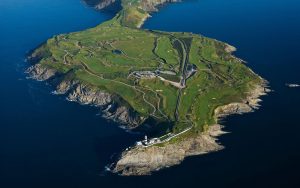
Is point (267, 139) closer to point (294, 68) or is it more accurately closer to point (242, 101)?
point (242, 101)

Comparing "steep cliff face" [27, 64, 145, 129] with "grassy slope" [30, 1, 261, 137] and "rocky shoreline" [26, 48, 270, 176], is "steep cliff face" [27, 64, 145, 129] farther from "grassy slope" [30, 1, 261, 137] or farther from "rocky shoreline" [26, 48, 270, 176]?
"grassy slope" [30, 1, 261, 137]

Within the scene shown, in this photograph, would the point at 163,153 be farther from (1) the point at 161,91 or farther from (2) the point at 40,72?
(2) the point at 40,72

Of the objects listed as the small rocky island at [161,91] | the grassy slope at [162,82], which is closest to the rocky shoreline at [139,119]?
the small rocky island at [161,91]

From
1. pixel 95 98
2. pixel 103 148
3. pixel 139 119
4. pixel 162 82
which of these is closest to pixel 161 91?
pixel 162 82

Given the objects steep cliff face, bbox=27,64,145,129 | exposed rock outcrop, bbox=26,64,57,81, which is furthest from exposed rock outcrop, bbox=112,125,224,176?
exposed rock outcrop, bbox=26,64,57,81

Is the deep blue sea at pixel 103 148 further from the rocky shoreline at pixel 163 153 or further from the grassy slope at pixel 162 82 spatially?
the grassy slope at pixel 162 82

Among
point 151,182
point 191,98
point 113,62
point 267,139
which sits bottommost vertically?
point 151,182

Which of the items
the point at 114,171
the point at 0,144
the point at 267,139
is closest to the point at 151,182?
the point at 114,171

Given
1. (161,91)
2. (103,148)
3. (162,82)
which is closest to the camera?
(103,148)
